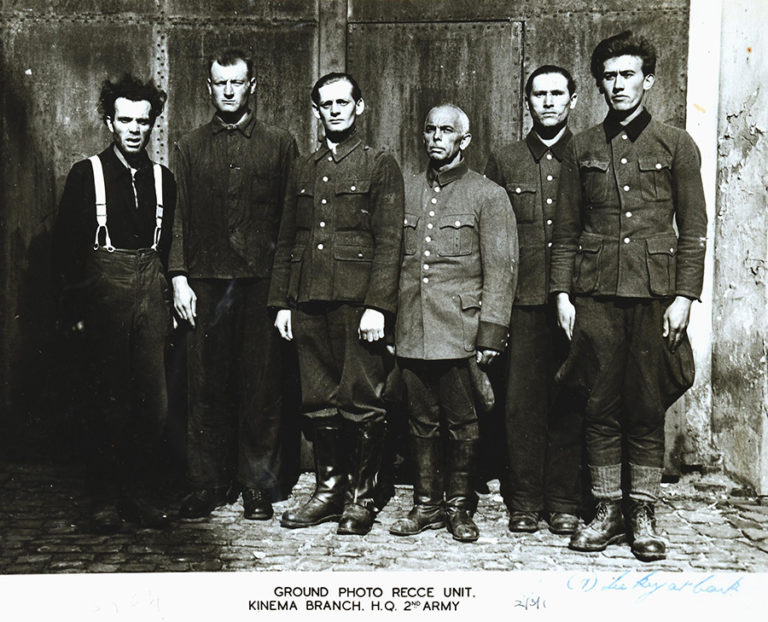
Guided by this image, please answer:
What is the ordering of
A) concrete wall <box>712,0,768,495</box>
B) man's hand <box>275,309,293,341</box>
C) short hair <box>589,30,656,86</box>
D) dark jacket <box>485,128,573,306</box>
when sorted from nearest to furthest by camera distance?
short hair <box>589,30,656,86</box> → dark jacket <box>485,128,573,306</box> → man's hand <box>275,309,293,341</box> → concrete wall <box>712,0,768,495</box>

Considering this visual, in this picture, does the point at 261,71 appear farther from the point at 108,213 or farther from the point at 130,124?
the point at 108,213

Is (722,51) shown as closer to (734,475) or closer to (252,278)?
(734,475)

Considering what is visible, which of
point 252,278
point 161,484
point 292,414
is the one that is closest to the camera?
point 252,278

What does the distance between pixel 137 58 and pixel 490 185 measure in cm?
244

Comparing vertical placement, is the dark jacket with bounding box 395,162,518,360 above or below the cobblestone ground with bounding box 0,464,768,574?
above

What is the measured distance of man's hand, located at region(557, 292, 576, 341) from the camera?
4453mm

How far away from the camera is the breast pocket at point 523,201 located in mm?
4660

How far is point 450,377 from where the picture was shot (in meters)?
4.49

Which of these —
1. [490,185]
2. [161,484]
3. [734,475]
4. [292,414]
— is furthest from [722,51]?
[161,484]

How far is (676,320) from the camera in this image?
13.9ft

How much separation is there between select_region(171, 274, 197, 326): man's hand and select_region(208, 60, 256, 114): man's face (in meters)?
0.94

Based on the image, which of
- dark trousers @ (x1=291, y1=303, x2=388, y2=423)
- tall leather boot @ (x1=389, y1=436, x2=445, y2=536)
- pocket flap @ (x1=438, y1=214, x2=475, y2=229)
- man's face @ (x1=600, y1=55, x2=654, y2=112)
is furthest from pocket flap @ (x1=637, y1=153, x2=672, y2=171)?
tall leather boot @ (x1=389, y1=436, x2=445, y2=536)

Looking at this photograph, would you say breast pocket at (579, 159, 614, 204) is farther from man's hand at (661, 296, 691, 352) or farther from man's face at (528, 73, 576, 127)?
man's hand at (661, 296, 691, 352)

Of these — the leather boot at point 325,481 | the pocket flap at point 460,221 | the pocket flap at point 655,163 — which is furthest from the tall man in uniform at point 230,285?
the pocket flap at point 655,163
